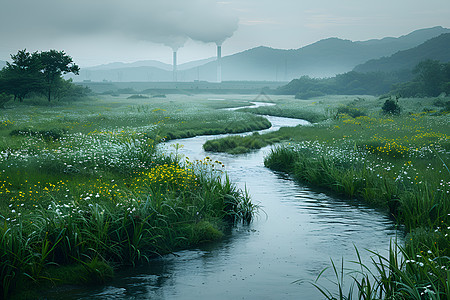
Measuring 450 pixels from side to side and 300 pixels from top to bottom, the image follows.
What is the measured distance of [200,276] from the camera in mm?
9438

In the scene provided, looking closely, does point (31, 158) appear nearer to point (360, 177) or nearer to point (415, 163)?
point (360, 177)

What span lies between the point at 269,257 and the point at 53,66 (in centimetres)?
6375

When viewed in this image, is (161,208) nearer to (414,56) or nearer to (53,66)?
(53,66)

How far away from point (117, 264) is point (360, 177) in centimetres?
1080

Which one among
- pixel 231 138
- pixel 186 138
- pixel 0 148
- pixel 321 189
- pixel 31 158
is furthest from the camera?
pixel 186 138

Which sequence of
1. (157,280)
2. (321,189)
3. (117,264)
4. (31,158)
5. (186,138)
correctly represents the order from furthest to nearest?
(186,138) → (321,189) → (31,158) → (117,264) → (157,280)

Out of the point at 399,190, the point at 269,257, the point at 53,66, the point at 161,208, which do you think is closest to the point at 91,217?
the point at 161,208

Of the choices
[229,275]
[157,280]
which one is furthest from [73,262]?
[229,275]

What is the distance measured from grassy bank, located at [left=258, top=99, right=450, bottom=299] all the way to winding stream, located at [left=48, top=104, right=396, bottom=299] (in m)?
0.72

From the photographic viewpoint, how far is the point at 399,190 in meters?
14.5

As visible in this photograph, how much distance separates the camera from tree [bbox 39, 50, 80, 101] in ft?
211

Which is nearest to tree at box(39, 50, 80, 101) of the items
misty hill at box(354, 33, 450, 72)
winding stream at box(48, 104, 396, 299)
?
winding stream at box(48, 104, 396, 299)

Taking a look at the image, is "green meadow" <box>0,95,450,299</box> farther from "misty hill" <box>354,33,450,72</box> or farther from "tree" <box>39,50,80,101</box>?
→ "misty hill" <box>354,33,450,72</box>

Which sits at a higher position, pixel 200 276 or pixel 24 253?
pixel 24 253
